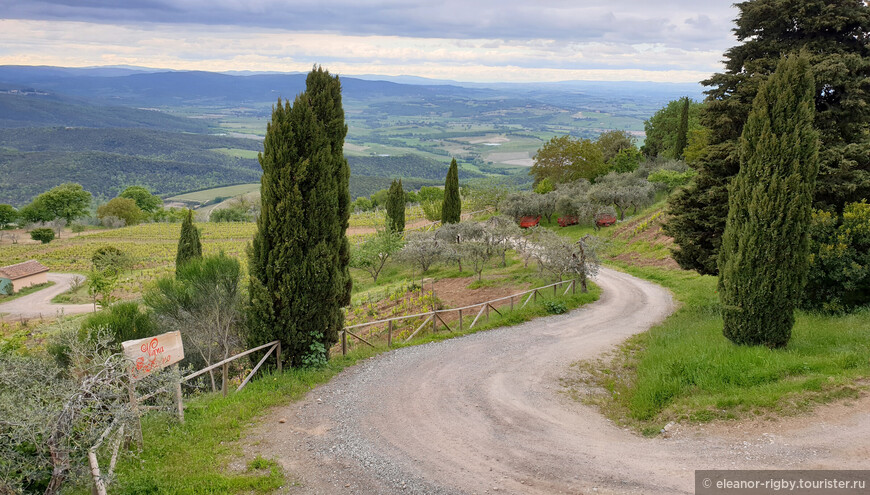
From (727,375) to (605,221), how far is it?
30366 millimetres

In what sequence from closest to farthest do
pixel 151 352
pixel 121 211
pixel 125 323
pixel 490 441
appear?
1. pixel 151 352
2. pixel 490 441
3. pixel 125 323
4. pixel 121 211

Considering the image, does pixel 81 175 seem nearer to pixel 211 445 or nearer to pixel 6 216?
pixel 6 216

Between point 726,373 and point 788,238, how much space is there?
3187 millimetres

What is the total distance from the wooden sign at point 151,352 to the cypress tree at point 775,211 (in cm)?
1101

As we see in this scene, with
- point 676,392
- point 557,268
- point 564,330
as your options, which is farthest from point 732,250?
point 557,268

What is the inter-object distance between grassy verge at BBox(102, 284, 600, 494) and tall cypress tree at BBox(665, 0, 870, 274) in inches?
468

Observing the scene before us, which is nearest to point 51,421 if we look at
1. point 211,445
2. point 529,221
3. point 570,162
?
point 211,445

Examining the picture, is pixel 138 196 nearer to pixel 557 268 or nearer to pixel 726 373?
pixel 557 268

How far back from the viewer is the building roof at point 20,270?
4347 cm

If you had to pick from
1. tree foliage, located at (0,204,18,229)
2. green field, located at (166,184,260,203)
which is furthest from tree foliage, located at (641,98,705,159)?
green field, located at (166,184,260,203)

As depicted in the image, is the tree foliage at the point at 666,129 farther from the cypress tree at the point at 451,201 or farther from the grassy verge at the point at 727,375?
the grassy verge at the point at 727,375

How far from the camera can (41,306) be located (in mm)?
38062

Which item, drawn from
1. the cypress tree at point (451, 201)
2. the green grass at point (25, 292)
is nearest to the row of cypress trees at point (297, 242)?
the cypress tree at point (451, 201)

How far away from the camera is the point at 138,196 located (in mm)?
115875
